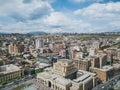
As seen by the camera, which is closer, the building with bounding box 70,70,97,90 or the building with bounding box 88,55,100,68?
the building with bounding box 70,70,97,90

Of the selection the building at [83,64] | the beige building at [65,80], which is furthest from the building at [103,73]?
the beige building at [65,80]

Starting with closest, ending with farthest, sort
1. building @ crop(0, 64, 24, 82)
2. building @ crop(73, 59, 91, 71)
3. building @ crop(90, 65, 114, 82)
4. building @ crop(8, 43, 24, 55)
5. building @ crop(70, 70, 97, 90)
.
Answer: building @ crop(70, 70, 97, 90), building @ crop(0, 64, 24, 82), building @ crop(90, 65, 114, 82), building @ crop(73, 59, 91, 71), building @ crop(8, 43, 24, 55)

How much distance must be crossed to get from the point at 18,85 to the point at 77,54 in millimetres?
39700

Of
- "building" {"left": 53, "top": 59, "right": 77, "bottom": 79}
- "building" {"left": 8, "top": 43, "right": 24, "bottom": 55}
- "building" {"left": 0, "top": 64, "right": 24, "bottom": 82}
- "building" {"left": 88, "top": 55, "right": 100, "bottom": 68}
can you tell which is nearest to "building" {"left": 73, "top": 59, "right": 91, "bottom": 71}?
"building" {"left": 88, "top": 55, "right": 100, "bottom": 68}

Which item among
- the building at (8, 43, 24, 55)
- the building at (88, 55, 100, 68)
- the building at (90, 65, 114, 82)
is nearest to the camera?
the building at (90, 65, 114, 82)

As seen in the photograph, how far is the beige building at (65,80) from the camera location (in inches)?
1644

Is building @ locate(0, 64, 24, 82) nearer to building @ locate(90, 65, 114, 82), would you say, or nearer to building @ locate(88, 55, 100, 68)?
building @ locate(90, 65, 114, 82)

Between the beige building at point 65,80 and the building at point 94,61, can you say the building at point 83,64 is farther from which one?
the beige building at point 65,80

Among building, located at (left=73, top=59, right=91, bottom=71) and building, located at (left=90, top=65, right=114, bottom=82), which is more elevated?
building, located at (left=73, top=59, right=91, bottom=71)

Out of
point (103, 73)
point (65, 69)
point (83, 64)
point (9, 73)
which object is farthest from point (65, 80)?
point (9, 73)

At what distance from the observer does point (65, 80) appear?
43.2 m

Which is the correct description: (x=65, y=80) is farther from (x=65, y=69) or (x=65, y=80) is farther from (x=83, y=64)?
(x=83, y=64)

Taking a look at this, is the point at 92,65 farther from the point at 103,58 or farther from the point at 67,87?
the point at 67,87

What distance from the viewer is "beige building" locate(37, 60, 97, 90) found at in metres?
41.8
